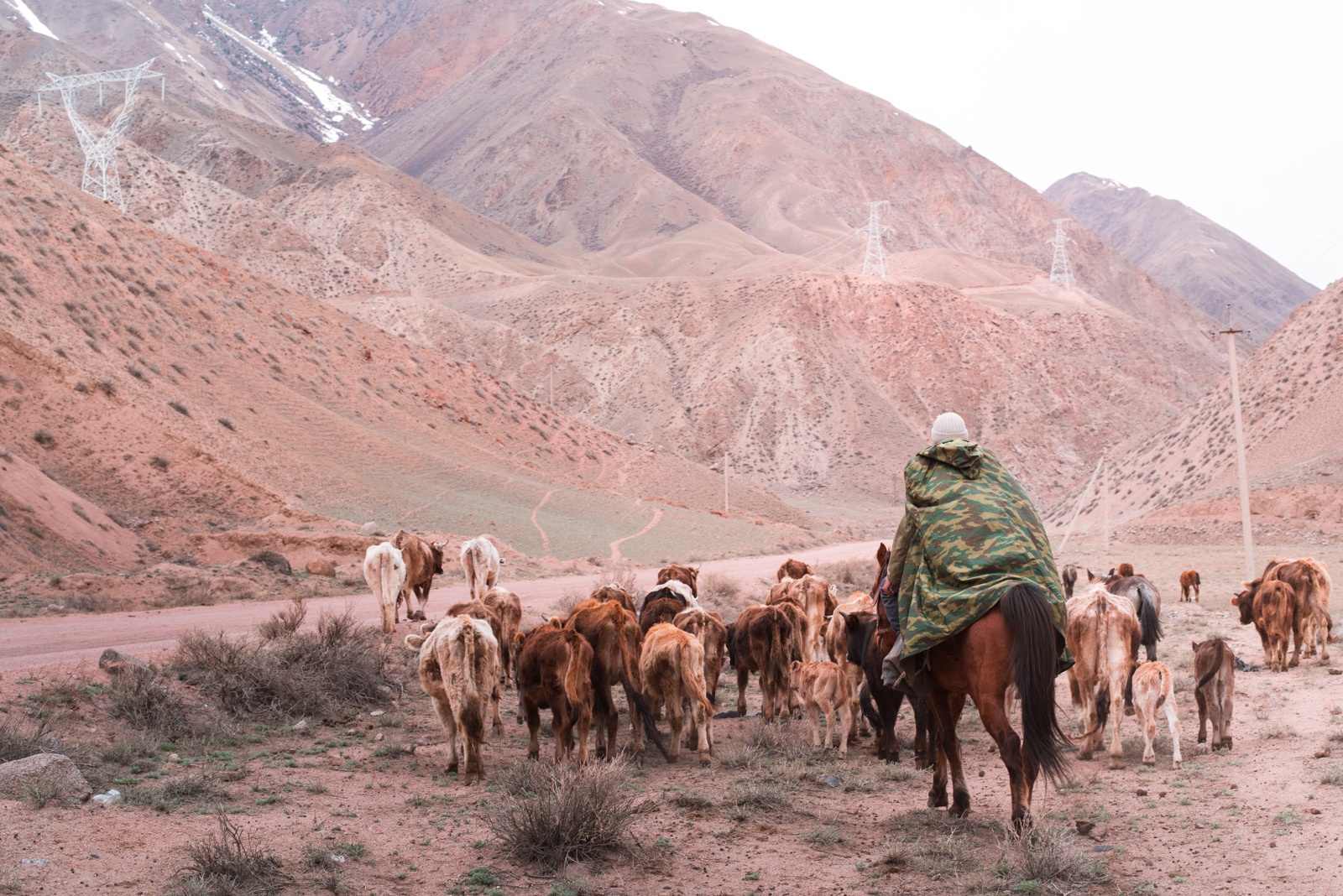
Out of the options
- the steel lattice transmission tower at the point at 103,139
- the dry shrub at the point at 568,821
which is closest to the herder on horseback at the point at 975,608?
the dry shrub at the point at 568,821

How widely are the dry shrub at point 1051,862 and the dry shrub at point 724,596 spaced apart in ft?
45.0

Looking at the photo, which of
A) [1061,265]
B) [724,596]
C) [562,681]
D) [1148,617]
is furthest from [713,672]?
[1061,265]

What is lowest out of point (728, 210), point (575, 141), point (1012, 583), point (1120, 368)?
point (1012, 583)

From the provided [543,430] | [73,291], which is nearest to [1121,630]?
[73,291]

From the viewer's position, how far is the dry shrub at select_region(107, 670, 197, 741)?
9.76 meters

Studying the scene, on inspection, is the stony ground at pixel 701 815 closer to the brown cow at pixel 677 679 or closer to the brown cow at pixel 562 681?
the brown cow at pixel 677 679

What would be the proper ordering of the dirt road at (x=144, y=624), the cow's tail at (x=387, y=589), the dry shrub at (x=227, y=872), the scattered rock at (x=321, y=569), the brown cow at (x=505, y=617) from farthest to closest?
the scattered rock at (x=321, y=569)
the cow's tail at (x=387, y=589)
the dirt road at (x=144, y=624)
the brown cow at (x=505, y=617)
the dry shrub at (x=227, y=872)

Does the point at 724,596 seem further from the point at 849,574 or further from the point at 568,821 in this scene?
the point at 568,821

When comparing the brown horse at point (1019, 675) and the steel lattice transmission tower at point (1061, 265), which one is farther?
the steel lattice transmission tower at point (1061, 265)

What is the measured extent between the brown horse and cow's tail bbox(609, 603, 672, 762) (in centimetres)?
345

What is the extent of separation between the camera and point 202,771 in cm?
849

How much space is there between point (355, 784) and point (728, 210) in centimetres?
15637

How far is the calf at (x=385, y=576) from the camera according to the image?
15.6m

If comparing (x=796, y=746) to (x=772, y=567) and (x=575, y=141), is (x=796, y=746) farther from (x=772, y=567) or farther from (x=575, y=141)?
(x=575, y=141)
